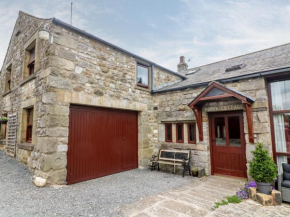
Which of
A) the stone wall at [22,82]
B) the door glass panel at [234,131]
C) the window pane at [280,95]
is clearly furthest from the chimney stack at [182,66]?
the stone wall at [22,82]

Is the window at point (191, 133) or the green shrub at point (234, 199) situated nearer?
the green shrub at point (234, 199)

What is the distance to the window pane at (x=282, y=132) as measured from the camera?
4578 millimetres

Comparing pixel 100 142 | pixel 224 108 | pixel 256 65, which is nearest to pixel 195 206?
pixel 224 108

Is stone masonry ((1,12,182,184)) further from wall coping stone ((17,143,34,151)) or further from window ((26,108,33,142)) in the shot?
window ((26,108,33,142))

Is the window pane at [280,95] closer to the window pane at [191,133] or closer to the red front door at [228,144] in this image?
the red front door at [228,144]

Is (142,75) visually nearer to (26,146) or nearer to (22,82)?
(22,82)

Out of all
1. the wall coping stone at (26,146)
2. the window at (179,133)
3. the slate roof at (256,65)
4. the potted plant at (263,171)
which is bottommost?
the potted plant at (263,171)

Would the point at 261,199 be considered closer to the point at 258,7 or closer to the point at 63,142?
the point at 63,142

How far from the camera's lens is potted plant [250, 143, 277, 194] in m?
3.78

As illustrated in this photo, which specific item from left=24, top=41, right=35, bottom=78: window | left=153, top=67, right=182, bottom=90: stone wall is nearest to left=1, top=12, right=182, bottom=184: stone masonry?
left=24, top=41, right=35, bottom=78: window

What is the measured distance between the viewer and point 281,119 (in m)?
4.69

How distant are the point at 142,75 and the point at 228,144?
14.9 feet

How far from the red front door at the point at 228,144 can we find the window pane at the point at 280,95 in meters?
0.96

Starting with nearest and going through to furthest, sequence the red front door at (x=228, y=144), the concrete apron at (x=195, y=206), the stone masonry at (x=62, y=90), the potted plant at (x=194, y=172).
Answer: the concrete apron at (x=195, y=206) → the stone masonry at (x=62, y=90) → the red front door at (x=228, y=144) → the potted plant at (x=194, y=172)
